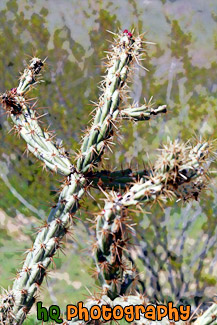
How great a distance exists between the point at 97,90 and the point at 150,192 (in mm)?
2598

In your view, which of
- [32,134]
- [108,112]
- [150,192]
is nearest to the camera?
[150,192]

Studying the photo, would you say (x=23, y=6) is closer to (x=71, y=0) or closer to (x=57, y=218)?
(x=71, y=0)

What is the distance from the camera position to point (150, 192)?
2.62 m

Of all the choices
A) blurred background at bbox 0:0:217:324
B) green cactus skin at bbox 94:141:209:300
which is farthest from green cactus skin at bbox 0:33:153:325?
blurred background at bbox 0:0:217:324

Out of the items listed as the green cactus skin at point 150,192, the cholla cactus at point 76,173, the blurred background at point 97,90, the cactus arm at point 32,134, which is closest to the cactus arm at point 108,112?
the cholla cactus at point 76,173

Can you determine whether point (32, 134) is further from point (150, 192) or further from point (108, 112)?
point (150, 192)

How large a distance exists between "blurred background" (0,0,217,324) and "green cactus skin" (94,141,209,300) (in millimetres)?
2161

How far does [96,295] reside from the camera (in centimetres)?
307

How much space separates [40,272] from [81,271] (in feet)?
5.40

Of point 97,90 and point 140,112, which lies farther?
point 97,90

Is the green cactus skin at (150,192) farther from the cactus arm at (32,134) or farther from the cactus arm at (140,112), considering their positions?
the cactus arm at (32,134)

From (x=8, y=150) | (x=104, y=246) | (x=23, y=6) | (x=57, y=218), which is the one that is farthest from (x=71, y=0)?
(x=104, y=246)

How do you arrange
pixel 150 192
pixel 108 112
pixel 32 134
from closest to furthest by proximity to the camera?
pixel 150 192
pixel 108 112
pixel 32 134

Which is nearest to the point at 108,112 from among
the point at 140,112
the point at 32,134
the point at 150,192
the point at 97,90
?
the point at 140,112
